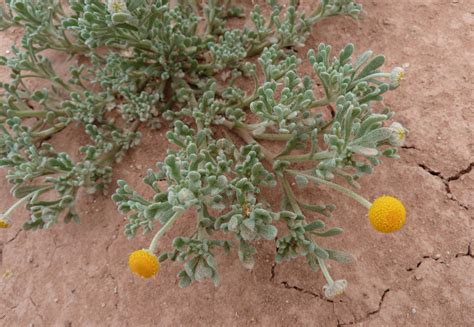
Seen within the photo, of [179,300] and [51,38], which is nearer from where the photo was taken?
[179,300]

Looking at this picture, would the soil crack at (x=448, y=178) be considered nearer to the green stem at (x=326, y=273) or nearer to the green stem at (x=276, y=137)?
the green stem at (x=276, y=137)

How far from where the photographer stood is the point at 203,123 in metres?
2.91

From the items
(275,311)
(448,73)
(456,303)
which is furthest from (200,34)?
(456,303)

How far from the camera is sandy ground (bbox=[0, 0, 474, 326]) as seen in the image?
8.22ft

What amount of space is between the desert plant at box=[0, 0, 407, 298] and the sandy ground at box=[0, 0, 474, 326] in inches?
7.0

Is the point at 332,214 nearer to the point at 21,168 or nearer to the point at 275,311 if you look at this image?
the point at 275,311

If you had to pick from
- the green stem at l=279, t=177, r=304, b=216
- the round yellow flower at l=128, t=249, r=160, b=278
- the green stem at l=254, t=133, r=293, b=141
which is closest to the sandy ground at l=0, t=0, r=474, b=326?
the green stem at l=279, t=177, r=304, b=216

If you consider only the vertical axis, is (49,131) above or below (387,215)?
below

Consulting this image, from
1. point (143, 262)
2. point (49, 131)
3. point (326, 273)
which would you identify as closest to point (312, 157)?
point (326, 273)

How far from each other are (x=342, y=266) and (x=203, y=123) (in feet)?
4.18

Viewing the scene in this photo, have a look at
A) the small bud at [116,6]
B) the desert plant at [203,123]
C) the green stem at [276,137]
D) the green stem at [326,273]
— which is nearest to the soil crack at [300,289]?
the desert plant at [203,123]

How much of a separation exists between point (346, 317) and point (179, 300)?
987 mm

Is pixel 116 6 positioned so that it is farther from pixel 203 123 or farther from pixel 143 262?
pixel 143 262

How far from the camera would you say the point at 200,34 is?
11.3 feet
